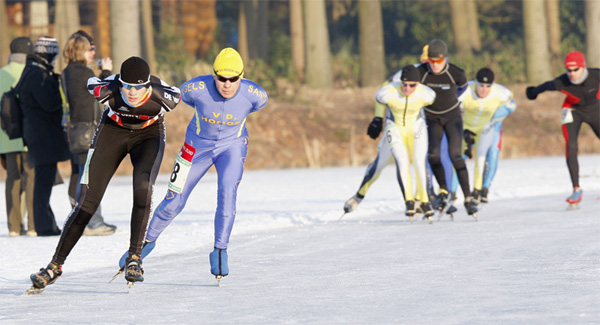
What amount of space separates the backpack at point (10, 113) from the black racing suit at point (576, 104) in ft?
21.5

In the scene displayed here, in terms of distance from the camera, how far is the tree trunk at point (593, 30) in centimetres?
3002

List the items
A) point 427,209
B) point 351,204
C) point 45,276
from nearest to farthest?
point 45,276
point 427,209
point 351,204

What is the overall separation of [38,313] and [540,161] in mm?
18321

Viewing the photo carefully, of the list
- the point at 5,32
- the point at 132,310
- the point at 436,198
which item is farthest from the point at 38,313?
the point at 5,32

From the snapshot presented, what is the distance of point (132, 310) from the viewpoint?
25.1 ft

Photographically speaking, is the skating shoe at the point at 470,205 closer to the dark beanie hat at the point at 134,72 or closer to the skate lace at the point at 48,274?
the dark beanie hat at the point at 134,72

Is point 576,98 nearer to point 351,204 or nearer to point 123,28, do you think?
point 351,204

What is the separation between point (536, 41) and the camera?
31.3 m

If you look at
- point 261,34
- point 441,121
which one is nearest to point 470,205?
point 441,121

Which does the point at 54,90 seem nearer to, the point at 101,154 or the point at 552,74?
the point at 101,154

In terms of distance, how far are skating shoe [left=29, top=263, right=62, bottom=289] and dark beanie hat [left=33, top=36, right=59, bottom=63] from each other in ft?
13.5

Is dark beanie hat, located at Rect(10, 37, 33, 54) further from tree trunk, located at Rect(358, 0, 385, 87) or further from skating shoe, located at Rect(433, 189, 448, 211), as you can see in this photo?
tree trunk, located at Rect(358, 0, 385, 87)

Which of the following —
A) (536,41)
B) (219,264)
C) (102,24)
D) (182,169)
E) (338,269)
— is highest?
(102,24)

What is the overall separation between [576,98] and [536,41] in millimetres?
17281
